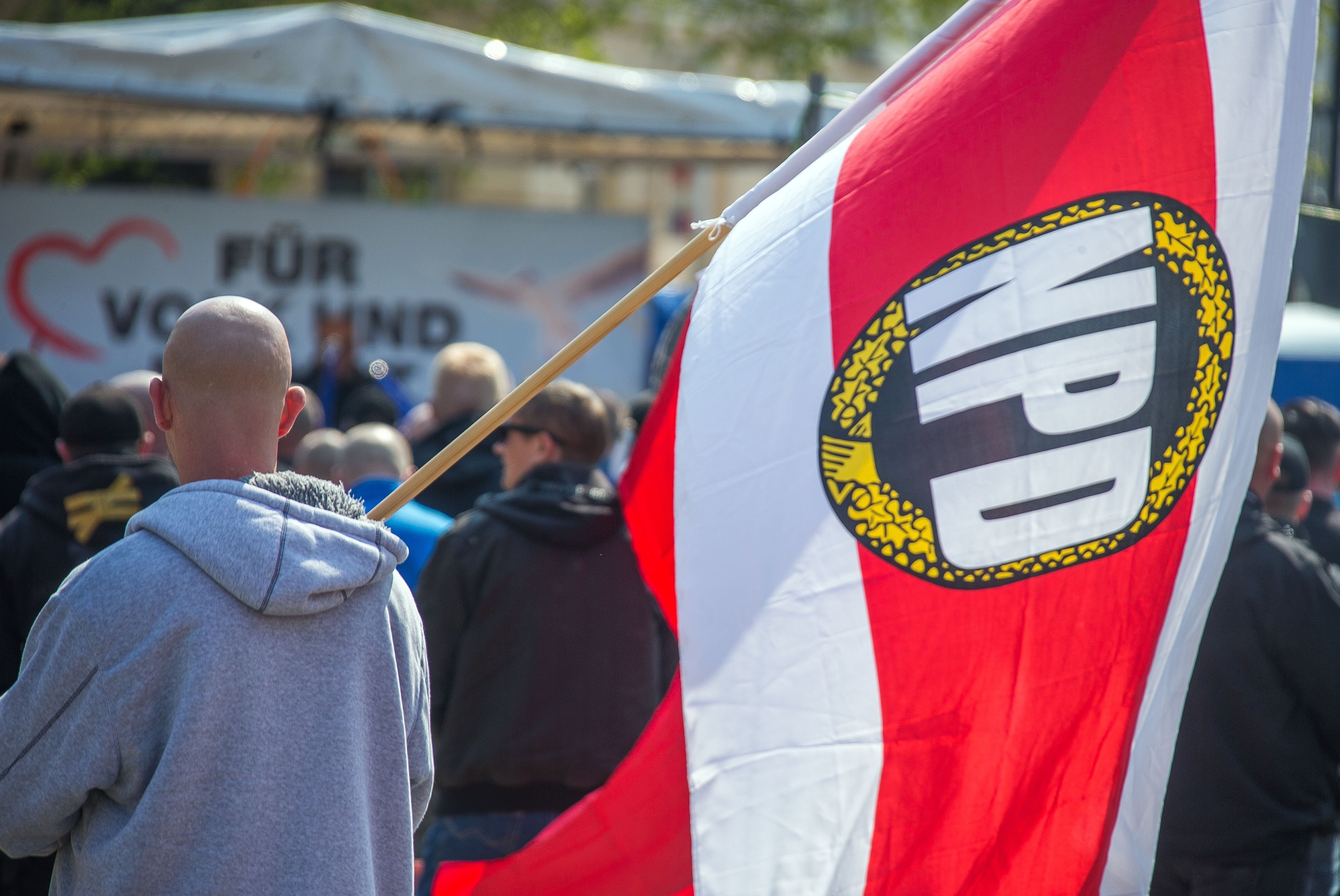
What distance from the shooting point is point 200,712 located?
5.53ft

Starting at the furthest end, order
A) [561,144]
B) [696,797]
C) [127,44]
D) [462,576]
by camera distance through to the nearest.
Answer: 1. [561,144]
2. [127,44]
3. [462,576]
4. [696,797]

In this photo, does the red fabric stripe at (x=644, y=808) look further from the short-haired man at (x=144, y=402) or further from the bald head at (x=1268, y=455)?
the short-haired man at (x=144, y=402)

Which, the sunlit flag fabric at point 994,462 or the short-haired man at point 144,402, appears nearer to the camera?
the sunlit flag fabric at point 994,462

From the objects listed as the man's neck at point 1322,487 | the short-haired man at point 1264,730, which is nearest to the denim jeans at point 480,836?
the short-haired man at point 1264,730

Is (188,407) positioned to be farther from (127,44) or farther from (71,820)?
(127,44)

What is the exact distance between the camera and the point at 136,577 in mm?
1700

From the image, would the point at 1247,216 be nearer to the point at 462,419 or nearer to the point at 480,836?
the point at 480,836

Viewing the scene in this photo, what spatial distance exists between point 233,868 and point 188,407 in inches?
24.8

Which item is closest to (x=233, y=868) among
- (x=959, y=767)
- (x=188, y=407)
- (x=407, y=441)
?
(x=188, y=407)

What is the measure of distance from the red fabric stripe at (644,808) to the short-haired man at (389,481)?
1253 millimetres

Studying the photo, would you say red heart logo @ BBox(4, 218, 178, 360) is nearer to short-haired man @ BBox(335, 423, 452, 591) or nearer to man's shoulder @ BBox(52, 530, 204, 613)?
short-haired man @ BBox(335, 423, 452, 591)

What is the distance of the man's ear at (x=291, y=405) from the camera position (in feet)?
6.50

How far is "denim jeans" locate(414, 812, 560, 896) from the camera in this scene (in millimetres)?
3404

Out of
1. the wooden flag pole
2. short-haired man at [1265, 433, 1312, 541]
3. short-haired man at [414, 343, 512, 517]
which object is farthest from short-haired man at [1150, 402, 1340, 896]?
short-haired man at [414, 343, 512, 517]
